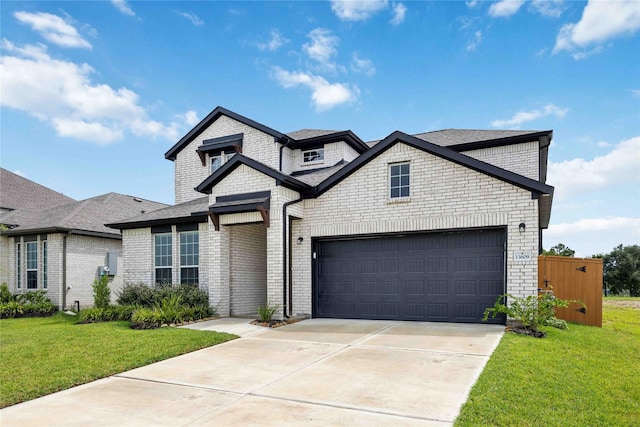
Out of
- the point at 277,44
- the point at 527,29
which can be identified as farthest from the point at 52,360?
the point at 527,29

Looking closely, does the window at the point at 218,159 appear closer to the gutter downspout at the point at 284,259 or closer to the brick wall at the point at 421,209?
the brick wall at the point at 421,209

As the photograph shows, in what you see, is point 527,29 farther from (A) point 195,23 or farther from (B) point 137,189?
(B) point 137,189

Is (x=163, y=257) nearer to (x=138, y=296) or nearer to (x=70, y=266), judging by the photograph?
(x=138, y=296)

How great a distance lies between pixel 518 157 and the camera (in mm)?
14625

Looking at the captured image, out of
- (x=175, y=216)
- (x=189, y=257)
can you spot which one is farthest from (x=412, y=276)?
(x=175, y=216)

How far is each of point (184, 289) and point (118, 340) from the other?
13.4ft

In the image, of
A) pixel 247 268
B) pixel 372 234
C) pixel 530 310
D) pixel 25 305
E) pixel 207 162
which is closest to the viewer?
pixel 530 310

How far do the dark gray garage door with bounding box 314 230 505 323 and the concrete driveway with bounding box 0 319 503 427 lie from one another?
1.93 metres

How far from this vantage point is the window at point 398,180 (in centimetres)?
1165

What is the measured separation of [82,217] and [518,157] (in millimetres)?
17780

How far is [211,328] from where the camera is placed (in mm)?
10742

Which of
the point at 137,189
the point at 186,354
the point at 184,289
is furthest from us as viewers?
the point at 137,189

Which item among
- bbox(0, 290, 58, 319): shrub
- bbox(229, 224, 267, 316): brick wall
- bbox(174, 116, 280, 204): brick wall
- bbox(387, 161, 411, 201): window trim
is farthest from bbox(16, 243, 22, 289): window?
bbox(387, 161, 411, 201): window trim

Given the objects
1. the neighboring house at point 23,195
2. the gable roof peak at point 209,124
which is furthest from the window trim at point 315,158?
the neighboring house at point 23,195
